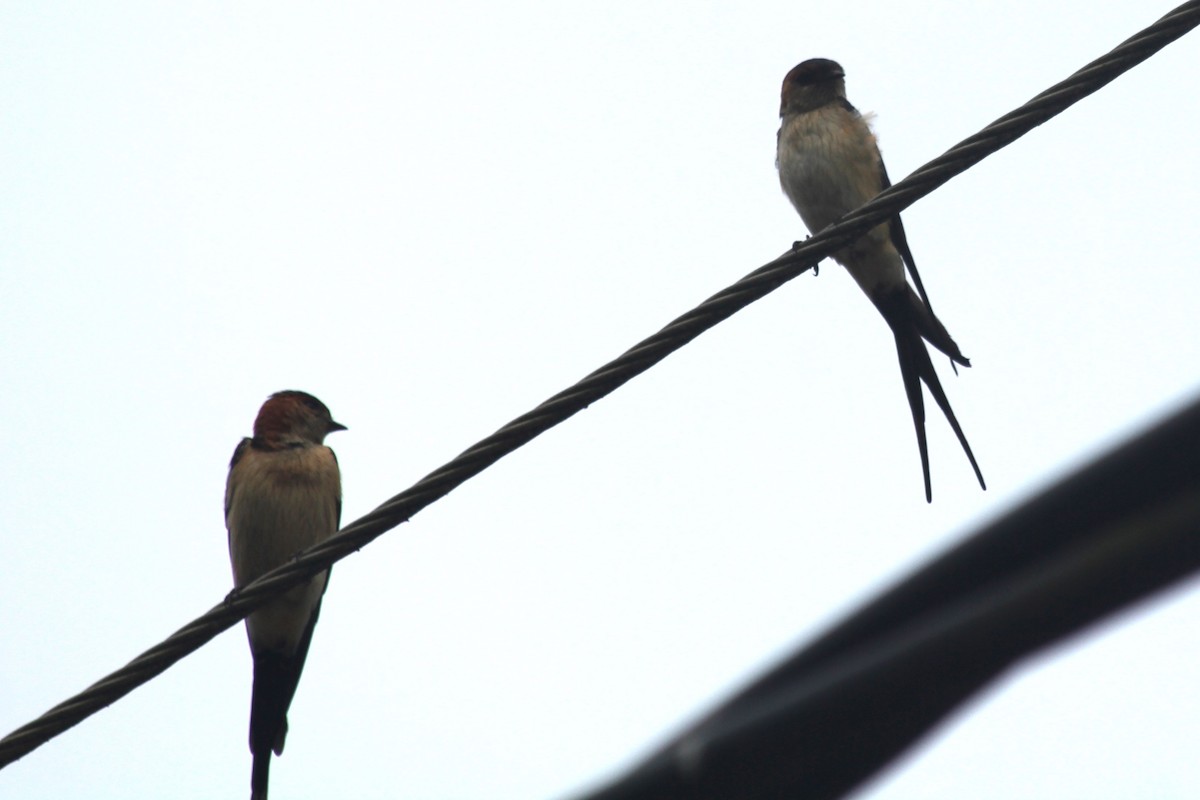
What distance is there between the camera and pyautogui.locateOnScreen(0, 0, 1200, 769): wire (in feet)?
8.24

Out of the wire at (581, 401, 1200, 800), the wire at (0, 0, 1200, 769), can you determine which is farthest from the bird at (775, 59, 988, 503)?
the wire at (581, 401, 1200, 800)

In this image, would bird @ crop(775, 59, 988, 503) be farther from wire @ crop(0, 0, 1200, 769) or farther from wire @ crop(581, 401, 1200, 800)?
wire @ crop(581, 401, 1200, 800)

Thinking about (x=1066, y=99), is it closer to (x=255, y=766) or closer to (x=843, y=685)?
(x=843, y=685)

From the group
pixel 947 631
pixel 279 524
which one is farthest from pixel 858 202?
pixel 947 631

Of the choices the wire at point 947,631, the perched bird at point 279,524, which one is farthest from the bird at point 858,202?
the wire at point 947,631

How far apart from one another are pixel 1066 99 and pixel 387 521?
1.53 meters

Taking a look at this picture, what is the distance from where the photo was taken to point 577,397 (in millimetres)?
2516

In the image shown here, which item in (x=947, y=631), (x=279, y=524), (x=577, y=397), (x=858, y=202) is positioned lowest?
(x=947, y=631)

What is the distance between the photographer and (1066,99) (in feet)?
8.54

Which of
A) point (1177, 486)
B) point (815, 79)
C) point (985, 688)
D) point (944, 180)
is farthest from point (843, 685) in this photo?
point (815, 79)

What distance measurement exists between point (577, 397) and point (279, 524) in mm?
2666

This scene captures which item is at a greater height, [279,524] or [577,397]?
[279,524]

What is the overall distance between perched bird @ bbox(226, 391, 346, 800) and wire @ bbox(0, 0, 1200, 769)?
85.7 inches

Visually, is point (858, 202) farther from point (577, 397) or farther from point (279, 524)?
point (577, 397)
